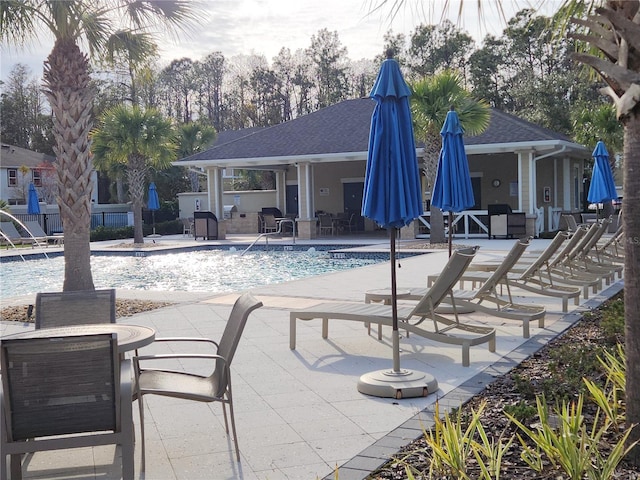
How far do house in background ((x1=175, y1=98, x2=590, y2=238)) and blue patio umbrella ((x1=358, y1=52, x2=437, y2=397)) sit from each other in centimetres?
1731

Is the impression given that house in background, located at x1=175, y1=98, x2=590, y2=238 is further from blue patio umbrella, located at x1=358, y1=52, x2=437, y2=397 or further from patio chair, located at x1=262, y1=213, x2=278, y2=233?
blue patio umbrella, located at x1=358, y1=52, x2=437, y2=397

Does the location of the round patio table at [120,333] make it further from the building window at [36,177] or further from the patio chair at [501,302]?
the building window at [36,177]

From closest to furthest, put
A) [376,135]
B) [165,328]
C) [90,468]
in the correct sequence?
[90,468] → [376,135] → [165,328]

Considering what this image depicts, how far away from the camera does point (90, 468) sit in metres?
3.83

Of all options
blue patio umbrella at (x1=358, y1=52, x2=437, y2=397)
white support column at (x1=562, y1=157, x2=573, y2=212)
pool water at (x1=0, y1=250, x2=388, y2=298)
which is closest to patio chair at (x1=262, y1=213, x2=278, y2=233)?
pool water at (x1=0, y1=250, x2=388, y2=298)

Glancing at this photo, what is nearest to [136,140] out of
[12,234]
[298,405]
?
[12,234]

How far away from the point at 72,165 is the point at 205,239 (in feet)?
53.9

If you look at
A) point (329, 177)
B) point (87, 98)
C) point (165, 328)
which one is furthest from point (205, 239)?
point (165, 328)

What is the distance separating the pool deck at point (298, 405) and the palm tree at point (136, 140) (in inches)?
639

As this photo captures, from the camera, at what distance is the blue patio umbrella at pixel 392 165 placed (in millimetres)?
5324

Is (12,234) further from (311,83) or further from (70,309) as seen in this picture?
(311,83)

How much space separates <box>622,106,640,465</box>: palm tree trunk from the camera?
128 inches

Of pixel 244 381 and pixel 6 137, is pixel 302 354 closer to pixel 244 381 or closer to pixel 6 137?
pixel 244 381

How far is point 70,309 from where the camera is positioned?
16.4ft
